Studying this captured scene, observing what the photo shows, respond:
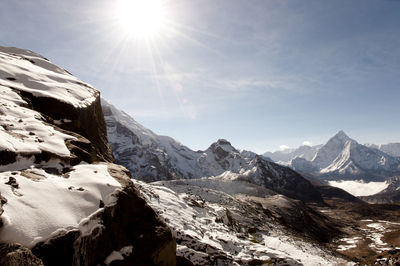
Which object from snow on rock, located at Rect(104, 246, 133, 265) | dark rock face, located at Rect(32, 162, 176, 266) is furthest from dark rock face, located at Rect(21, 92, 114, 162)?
snow on rock, located at Rect(104, 246, 133, 265)

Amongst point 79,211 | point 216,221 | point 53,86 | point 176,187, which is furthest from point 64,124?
point 176,187

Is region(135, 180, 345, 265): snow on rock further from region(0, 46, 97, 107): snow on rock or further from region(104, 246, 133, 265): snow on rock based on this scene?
region(0, 46, 97, 107): snow on rock

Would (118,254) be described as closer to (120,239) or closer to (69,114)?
(120,239)

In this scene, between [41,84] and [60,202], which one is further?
[41,84]

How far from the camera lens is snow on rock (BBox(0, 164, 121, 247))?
6922 mm

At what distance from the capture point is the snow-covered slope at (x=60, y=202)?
23.5 ft

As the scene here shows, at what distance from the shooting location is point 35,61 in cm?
2889

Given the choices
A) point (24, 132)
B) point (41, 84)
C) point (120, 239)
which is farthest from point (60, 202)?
point (41, 84)

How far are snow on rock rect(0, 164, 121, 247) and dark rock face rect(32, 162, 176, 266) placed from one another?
1.20 ft

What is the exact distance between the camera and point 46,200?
823 centimetres

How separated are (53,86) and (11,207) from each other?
15964 millimetres

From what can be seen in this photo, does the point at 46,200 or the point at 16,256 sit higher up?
the point at 46,200

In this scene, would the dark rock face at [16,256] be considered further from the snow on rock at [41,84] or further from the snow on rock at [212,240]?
the snow on rock at [41,84]

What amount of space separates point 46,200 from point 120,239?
3195mm
